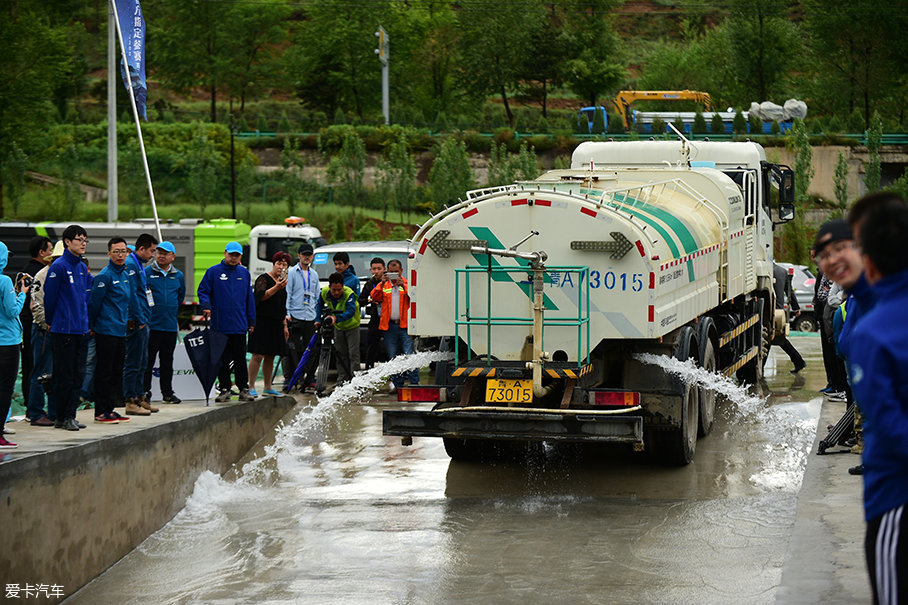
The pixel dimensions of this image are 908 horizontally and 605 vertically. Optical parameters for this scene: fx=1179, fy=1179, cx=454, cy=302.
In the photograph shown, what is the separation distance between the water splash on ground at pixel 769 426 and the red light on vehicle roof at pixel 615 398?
0.77 metres

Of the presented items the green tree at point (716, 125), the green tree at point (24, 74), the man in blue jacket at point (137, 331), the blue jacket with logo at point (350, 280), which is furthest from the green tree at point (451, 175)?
the man in blue jacket at point (137, 331)

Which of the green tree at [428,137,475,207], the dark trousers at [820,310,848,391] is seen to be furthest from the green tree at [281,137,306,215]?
the dark trousers at [820,310,848,391]

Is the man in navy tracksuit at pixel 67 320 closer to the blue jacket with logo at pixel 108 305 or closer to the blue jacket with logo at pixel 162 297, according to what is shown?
the blue jacket with logo at pixel 108 305

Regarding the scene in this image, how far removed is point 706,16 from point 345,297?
109934 mm

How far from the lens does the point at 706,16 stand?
390 ft

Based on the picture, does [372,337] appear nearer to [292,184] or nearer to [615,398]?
[615,398]

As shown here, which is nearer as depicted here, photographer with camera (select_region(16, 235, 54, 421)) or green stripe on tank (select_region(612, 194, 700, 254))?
green stripe on tank (select_region(612, 194, 700, 254))

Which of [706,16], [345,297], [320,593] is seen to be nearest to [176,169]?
[345,297]

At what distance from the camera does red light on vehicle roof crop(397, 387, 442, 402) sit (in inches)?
426

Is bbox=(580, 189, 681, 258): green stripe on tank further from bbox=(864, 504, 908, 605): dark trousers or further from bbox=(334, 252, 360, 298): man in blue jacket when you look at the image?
bbox=(864, 504, 908, 605): dark trousers

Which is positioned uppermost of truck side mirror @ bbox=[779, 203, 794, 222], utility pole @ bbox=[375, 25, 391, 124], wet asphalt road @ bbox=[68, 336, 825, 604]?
utility pole @ bbox=[375, 25, 391, 124]

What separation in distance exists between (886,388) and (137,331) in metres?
9.37

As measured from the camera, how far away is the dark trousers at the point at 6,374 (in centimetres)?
918

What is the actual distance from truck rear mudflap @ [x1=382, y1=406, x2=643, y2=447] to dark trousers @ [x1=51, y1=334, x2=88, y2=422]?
3126mm
